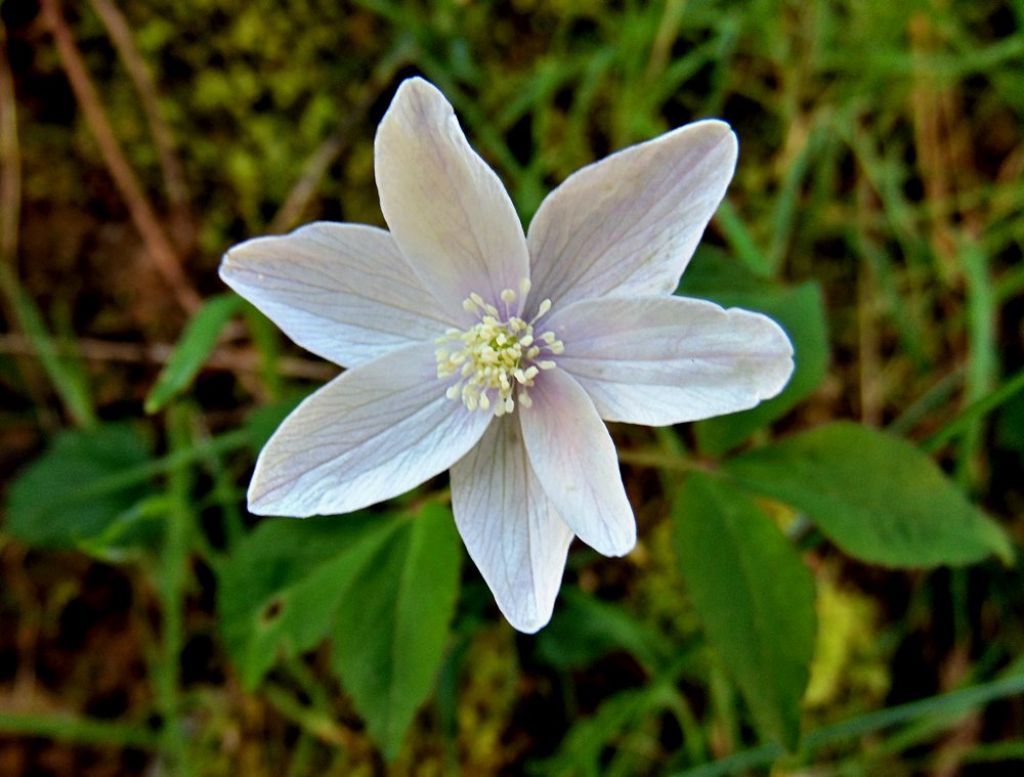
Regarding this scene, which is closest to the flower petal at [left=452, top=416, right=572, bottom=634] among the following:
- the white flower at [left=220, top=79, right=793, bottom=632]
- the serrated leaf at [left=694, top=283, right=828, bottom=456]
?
the white flower at [left=220, top=79, right=793, bottom=632]

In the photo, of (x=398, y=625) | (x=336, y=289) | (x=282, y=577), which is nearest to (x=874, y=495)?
(x=398, y=625)

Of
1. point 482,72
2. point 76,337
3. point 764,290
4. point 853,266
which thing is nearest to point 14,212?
point 76,337

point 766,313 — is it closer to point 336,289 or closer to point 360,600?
point 336,289

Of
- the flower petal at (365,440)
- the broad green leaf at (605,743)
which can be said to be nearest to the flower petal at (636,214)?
the flower petal at (365,440)

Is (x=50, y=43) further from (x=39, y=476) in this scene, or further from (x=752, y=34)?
(x=752, y=34)

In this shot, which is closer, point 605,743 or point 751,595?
point 751,595

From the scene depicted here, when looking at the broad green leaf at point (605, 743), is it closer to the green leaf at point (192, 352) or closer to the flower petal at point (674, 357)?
the flower petal at point (674, 357)
